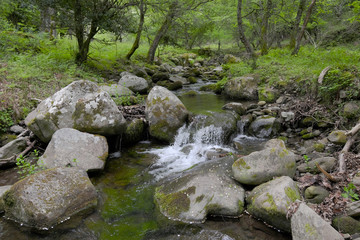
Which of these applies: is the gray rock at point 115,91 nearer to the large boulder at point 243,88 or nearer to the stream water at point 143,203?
the stream water at point 143,203

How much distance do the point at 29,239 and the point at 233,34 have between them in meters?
28.9

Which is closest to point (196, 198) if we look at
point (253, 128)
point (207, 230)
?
point (207, 230)

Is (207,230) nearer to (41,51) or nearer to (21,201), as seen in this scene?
(21,201)

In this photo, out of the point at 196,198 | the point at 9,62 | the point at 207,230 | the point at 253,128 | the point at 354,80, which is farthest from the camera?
the point at 9,62

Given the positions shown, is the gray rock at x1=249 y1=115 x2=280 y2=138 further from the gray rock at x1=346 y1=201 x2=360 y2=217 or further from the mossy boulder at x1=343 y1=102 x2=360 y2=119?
the gray rock at x1=346 y1=201 x2=360 y2=217

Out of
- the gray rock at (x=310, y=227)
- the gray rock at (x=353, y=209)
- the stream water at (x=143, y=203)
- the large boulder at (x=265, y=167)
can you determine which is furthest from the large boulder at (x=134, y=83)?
the gray rock at (x=353, y=209)

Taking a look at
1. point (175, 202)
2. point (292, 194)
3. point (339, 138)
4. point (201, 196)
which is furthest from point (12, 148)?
point (339, 138)

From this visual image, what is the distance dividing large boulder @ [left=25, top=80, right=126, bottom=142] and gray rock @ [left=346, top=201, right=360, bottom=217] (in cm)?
529

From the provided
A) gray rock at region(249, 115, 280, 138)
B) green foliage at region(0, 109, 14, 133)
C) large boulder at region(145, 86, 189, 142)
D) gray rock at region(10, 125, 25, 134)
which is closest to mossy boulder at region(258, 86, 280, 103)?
gray rock at region(249, 115, 280, 138)

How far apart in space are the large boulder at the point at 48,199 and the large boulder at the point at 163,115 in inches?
139

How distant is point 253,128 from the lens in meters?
8.06

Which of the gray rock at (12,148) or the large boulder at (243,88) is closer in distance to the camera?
the gray rock at (12,148)

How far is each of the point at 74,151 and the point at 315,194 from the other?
4.99 meters

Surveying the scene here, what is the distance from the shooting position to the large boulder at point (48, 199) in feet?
12.1
